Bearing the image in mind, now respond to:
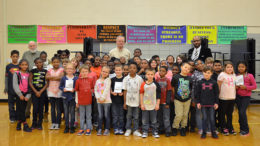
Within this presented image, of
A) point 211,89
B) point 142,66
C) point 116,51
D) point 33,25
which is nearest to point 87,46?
point 116,51

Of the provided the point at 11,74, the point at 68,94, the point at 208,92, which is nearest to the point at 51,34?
the point at 11,74

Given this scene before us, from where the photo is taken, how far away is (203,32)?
7371 millimetres

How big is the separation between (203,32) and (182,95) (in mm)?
3884

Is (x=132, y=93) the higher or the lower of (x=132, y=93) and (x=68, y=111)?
the higher

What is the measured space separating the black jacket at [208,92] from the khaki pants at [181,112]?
0.26 m

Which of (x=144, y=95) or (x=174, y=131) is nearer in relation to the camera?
(x=144, y=95)

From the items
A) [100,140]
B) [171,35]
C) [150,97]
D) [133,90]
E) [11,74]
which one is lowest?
[100,140]

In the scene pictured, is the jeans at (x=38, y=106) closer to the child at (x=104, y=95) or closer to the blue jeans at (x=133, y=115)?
the child at (x=104, y=95)

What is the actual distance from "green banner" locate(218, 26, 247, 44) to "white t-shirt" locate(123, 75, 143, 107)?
4283mm

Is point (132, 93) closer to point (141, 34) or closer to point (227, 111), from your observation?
point (227, 111)

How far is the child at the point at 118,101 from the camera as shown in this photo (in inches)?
169

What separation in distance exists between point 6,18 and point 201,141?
7.00m

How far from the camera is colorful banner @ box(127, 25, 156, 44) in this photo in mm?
7398

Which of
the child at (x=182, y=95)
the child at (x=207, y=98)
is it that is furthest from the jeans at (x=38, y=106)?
the child at (x=207, y=98)
